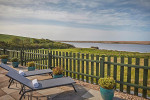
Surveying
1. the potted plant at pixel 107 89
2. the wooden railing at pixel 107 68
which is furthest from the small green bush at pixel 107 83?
the wooden railing at pixel 107 68

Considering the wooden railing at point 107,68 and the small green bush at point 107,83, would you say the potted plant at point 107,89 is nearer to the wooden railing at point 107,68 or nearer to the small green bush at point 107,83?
the small green bush at point 107,83

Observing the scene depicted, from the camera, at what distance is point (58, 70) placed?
4.80 meters

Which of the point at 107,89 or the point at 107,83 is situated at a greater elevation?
the point at 107,83

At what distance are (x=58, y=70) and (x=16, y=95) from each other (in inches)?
72.5

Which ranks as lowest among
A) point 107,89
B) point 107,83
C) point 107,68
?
point 107,89

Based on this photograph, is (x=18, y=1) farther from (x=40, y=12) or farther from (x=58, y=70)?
(x=58, y=70)

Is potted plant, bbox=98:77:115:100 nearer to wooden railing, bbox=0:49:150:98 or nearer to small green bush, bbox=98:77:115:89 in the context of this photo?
small green bush, bbox=98:77:115:89

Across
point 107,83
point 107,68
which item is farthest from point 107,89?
point 107,68

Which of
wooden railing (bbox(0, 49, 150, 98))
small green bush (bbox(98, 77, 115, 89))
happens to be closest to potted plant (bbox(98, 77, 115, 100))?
small green bush (bbox(98, 77, 115, 89))

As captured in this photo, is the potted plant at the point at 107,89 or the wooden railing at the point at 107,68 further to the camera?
the wooden railing at the point at 107,68

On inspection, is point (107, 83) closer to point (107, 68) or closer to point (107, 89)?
point (107, 89)

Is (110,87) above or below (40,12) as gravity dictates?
below

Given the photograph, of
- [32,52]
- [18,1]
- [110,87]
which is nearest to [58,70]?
[110,87]

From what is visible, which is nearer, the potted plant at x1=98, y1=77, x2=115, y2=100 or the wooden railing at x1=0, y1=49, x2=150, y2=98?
the potted plant at x1=98, y1=77, x2=115, y2=100
